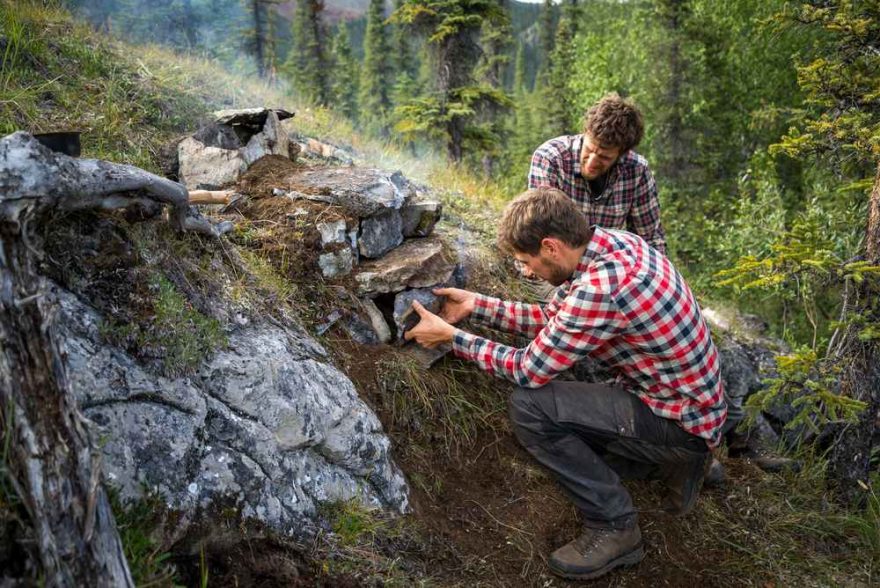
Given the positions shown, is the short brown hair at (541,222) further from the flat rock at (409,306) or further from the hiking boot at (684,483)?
the hiking boot at (684,483)

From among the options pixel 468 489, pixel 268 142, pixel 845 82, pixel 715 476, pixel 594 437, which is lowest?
pixel 715 476

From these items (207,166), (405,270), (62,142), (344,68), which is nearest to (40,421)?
(62,142)

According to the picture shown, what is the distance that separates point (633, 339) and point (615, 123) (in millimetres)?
1821

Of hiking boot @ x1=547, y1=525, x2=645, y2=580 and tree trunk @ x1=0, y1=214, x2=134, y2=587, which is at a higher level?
tree trunk @ x1=0, y1=214, x2=134, y2=587

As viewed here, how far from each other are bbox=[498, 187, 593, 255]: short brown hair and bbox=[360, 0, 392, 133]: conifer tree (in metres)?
30.4

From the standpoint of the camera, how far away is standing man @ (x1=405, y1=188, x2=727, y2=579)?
9.57 feet

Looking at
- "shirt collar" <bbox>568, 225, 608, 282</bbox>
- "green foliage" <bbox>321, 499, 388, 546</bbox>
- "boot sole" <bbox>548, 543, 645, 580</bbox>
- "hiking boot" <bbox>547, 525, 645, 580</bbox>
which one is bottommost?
"boot sole" <bbox>548, 543, 645, 580</bbox>

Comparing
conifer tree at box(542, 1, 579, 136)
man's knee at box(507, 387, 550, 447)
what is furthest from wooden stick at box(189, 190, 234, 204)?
conifer tree at box(542, 1, 579, 136)

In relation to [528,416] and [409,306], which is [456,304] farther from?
[528,416]

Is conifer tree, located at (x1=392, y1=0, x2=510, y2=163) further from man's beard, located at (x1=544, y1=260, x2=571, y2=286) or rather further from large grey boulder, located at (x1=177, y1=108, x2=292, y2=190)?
man's beard, located at (x1=544, y1=260, x2=571, y2=286)

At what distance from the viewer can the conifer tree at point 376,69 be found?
3206cm

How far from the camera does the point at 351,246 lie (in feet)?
12.3

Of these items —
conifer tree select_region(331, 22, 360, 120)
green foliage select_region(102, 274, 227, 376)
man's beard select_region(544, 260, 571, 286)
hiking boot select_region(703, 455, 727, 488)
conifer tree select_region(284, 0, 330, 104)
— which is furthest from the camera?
conifer tree select_region(331, 22, 360, 120)

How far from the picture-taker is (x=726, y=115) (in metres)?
14.0
